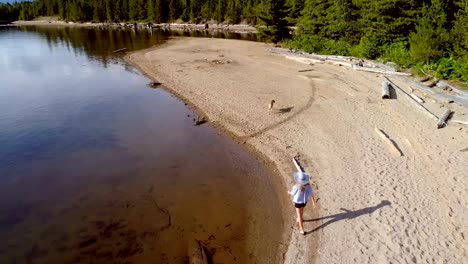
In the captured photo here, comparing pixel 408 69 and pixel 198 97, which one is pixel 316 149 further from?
pixel 408 69

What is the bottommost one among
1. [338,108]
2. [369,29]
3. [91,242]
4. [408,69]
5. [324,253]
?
[91,242]

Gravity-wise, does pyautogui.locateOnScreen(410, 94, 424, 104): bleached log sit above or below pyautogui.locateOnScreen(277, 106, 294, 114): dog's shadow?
above

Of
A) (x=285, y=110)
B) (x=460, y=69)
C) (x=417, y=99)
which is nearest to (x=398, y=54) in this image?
(x=460, y=69)

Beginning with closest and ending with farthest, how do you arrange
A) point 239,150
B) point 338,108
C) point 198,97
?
point 239,150
point 338,108
point 198,97

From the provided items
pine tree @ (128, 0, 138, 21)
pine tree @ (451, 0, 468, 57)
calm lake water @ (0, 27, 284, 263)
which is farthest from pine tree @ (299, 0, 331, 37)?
pine tree @ (128, 0, 138, 21)

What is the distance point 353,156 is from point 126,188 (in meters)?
10.7

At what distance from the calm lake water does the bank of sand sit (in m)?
1.59

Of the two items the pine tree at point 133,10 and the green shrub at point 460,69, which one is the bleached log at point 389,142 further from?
the pine tree at point 133,10

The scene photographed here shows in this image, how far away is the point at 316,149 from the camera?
695 inches

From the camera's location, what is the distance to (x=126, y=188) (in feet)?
52.2

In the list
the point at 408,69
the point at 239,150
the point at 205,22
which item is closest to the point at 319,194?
the point at 239,150

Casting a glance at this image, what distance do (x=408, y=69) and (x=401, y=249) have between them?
22.3 metres

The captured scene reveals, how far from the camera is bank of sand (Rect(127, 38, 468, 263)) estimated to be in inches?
435

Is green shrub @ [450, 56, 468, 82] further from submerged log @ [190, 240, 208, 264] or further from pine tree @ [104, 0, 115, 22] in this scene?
pine tree @ [104, 0, 115, 22]
